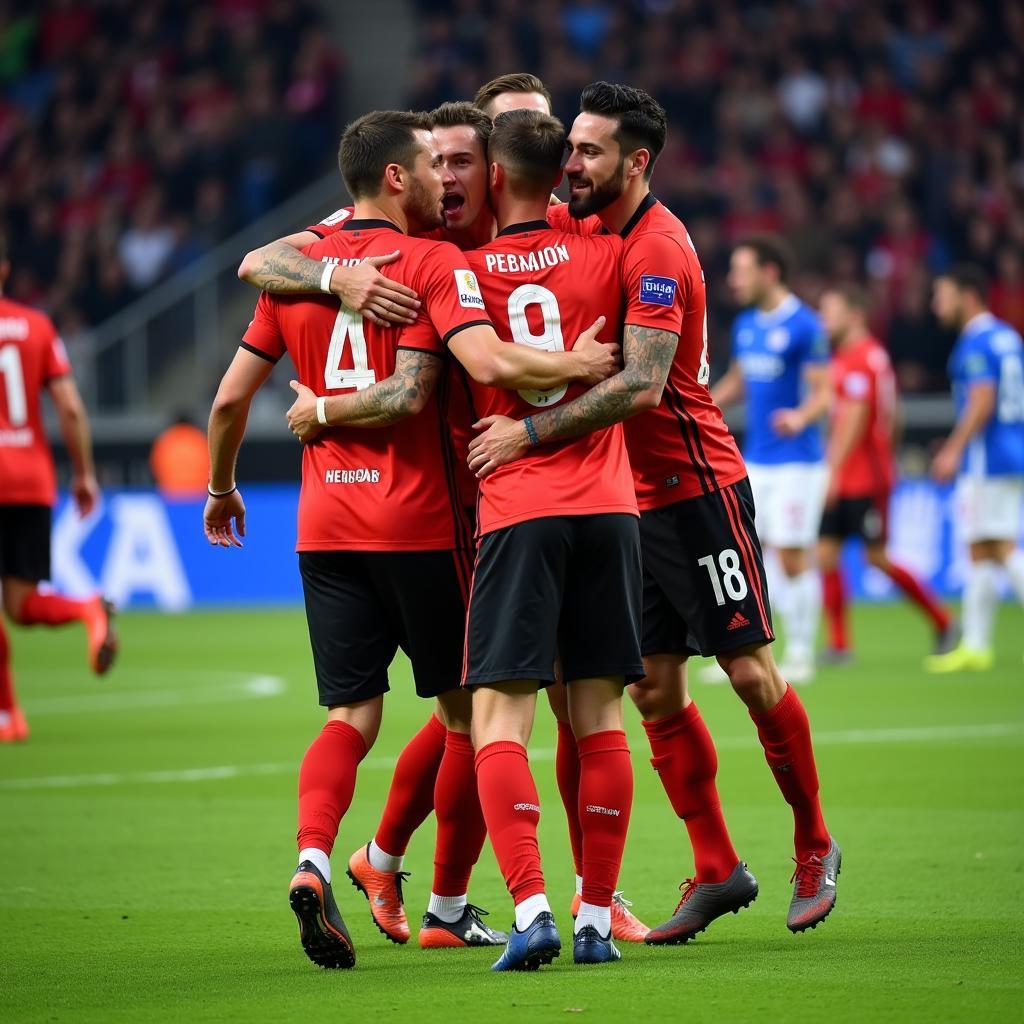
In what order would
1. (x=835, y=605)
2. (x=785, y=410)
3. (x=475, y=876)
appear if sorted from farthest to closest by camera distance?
(x=835, y=605) → (x=785, y=410) → (x=475, y=876)

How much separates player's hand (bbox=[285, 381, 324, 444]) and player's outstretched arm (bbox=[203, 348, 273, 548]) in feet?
0.41

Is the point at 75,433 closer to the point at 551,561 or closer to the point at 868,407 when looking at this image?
the point at 551,561

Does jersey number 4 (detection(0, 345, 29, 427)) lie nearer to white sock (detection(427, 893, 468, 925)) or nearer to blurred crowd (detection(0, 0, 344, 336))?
white sock (detection(427, 893, 468, 925))

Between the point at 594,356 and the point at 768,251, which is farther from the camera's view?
the point at 768,251

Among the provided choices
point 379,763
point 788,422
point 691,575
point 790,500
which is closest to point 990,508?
point 790,500

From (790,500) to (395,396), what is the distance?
7.55 metres

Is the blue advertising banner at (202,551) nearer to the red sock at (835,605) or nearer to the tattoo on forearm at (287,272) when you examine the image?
the red sock at (835,605)

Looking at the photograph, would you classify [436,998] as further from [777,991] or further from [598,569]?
[598,569]

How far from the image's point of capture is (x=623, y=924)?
535 cm

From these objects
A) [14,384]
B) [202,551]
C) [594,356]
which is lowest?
[202,551]

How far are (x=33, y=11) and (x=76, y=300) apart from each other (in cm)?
625

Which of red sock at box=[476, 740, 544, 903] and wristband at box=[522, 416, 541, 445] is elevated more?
wristband at box=[522, 416, 541, 445]

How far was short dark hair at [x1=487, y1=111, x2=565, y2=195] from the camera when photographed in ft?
16.0

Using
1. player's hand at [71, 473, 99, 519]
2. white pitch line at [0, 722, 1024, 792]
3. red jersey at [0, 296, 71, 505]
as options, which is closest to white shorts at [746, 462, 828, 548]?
white pitch line at [0, 722, 1024, 792]
